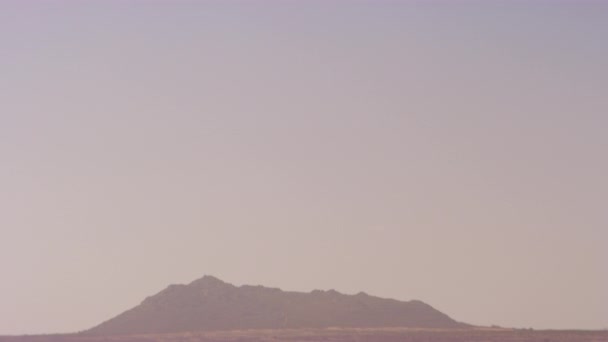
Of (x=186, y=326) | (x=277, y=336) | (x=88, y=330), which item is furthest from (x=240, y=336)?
(x=88, y=330)

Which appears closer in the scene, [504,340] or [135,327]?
[504,340]

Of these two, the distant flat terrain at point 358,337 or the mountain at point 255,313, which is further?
the mountain at point 255,313

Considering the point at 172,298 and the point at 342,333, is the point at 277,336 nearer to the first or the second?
the point at 342,333

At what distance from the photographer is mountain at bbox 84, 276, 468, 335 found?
180 metres

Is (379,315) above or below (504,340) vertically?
above

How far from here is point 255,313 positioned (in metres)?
190

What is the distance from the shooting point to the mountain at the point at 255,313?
18012 cm

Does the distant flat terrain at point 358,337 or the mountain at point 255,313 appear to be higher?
the mountain at point 255,313

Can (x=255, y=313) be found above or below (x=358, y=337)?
above

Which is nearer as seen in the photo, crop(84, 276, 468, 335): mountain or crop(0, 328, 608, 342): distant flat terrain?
crop(0, 328, 608, 342): distant flat terrain

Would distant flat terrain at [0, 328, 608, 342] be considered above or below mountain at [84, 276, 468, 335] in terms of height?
below

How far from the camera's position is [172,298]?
196 meters

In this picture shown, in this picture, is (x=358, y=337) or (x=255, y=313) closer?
(x=358, y=337)

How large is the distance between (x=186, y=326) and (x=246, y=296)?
2258 cm
